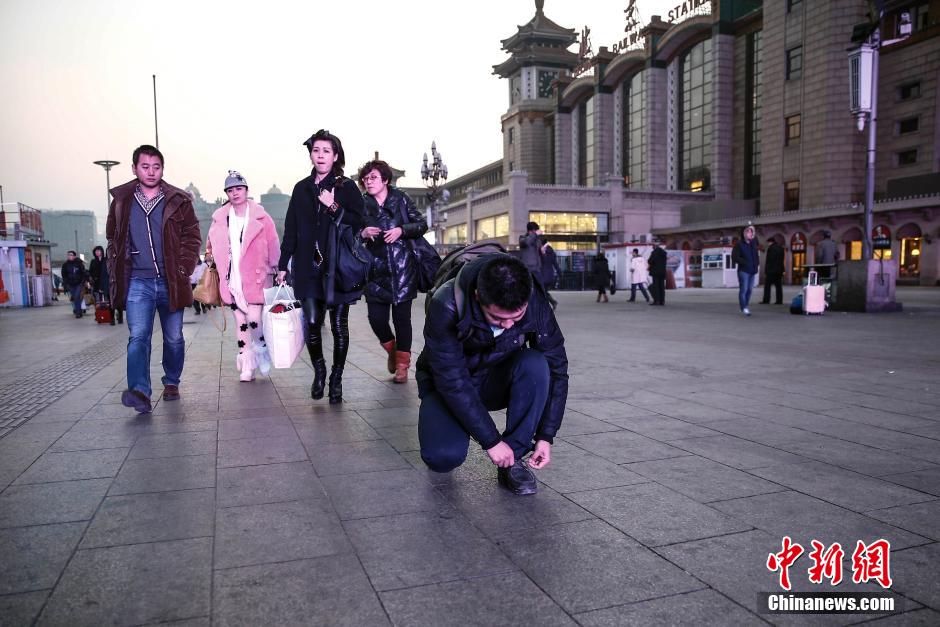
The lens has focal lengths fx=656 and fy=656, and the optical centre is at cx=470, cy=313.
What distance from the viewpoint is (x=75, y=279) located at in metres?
18.5

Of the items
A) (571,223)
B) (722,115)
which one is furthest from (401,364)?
(722,115)

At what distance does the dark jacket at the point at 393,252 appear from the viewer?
5504 mm

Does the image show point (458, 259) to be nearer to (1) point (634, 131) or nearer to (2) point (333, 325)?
(2) point (333, 325)

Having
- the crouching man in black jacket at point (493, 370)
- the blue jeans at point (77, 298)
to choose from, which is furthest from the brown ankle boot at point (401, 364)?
the blue jeans at point (77, 298)

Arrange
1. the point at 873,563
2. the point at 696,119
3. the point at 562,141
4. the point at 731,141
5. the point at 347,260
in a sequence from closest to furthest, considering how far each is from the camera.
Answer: the point at 873,563
the point at 347,260
the point at 731,141
the point at 696,119
the point at 562,141

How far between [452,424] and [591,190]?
48584 mm

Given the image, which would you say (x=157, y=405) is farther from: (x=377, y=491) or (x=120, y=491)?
(x=377, y=491)

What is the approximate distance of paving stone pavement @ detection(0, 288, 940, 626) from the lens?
200 centimetres

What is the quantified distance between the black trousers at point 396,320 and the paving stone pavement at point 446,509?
481 mm

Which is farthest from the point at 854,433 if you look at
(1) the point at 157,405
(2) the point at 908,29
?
(2) the point at 908,29


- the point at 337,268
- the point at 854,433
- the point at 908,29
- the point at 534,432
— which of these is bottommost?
the point at 854,433

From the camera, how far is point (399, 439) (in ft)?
12.9

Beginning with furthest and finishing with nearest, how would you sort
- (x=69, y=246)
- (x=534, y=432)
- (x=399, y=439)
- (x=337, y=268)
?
(x=69, y=246), (x=337, y=268), (x=399, y=439), (x=534, y=432)

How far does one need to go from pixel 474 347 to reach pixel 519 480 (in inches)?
25.0
